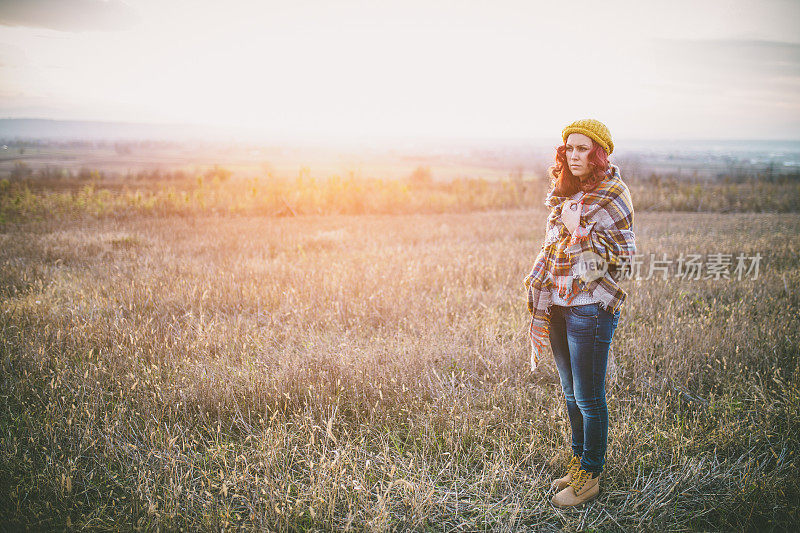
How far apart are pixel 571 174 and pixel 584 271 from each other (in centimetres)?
58

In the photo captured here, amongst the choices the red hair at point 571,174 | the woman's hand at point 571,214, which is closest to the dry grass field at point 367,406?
the woman's hand at point 571,214

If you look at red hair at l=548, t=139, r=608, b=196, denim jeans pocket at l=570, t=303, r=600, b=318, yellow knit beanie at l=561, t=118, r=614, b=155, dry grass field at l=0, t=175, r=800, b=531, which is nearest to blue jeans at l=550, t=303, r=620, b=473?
denim jeans pocket at l=570, t=303, r=600, b=318

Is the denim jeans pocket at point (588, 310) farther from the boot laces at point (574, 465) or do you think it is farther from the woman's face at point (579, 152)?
the boot laces at point (574, 465)

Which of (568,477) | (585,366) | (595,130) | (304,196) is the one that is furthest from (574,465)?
(304,196)

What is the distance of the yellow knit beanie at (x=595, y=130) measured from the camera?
7.22 ft

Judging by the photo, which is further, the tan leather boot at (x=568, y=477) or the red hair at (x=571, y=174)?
the tan leather boot at (x=568, y=477)

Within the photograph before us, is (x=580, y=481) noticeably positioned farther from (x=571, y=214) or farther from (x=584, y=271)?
(x=571, y=214)

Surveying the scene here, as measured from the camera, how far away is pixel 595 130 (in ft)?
7.28

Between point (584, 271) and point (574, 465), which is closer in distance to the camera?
point (584, 271)

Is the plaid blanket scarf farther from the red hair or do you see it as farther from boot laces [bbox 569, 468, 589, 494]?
boot laces [bbox 569, 468, 589, 494]

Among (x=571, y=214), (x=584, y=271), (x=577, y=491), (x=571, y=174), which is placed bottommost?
(x=577, y=491)

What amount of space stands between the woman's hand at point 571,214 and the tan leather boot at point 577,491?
1534 millimetres

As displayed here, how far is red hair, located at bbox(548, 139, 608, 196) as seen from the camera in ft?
7.33

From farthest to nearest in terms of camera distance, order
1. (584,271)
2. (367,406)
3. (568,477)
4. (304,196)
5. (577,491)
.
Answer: (304,196), (367,406), (568,477), (577,491), (584,271)
